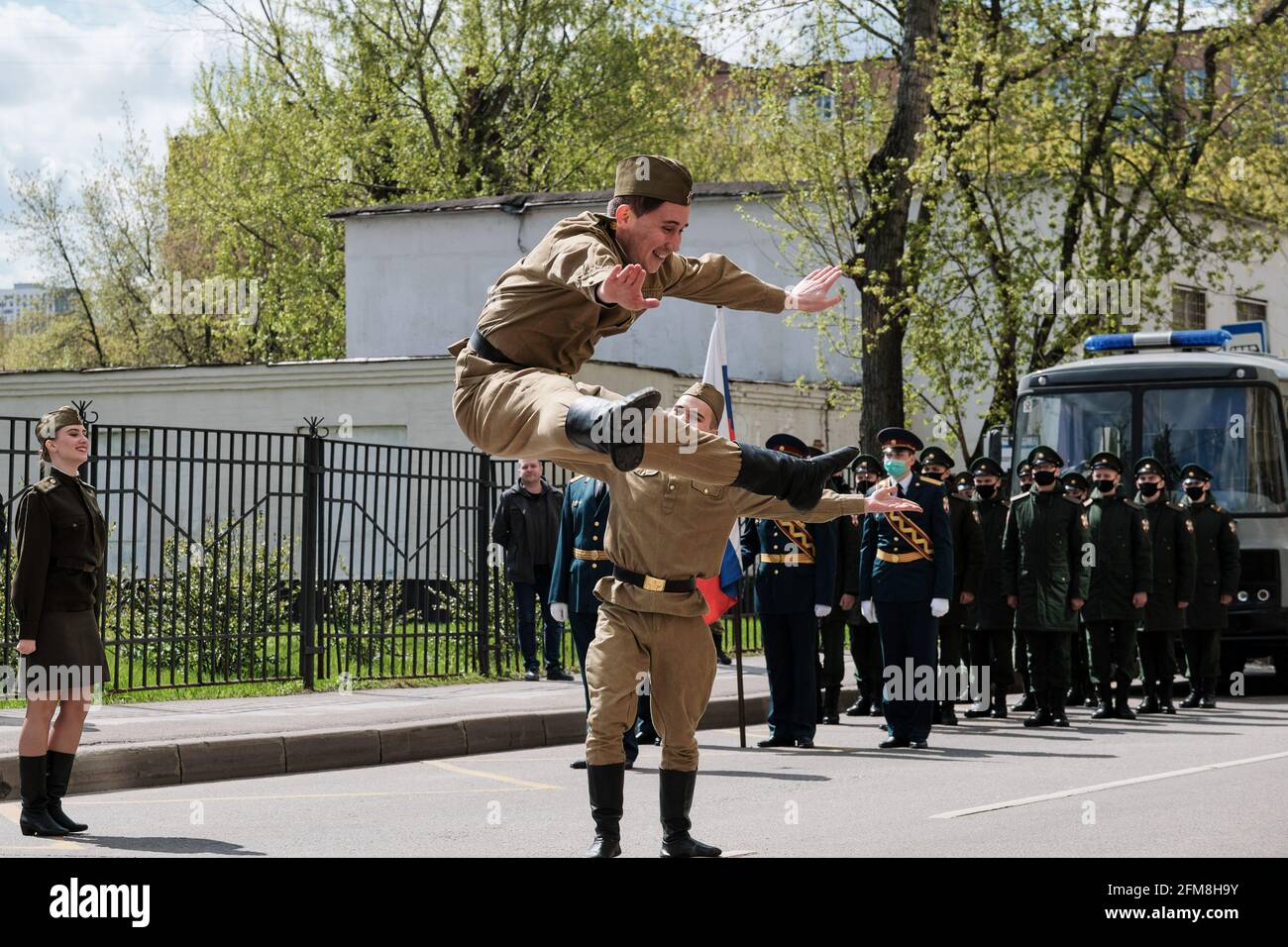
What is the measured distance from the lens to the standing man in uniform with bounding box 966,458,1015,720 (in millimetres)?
15211

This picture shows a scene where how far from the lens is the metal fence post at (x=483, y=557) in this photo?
56.4 feet

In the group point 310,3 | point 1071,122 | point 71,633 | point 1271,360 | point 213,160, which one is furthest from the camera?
point 213,160

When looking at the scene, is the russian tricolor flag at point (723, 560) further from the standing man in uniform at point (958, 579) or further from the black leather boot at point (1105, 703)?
the black leather boot at point (1105, 703)

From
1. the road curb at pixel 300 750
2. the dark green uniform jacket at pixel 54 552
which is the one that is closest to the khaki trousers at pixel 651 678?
the dark green uniform jacket at pixel 54 552

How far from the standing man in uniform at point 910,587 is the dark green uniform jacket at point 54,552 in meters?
5.91

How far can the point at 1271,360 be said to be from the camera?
61.5 feet

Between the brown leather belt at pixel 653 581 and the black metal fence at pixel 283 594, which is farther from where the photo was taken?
the black metal fence at pixel 283 594

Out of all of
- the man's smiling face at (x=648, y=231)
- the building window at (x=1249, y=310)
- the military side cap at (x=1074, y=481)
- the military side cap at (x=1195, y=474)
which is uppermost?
the building window at (x=1249, y=310)

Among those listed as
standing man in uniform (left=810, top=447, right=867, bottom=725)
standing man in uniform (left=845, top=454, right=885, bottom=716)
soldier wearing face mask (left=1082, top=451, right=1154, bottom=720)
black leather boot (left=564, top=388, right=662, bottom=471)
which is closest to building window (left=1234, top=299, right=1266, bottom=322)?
soldier wearing face mask (left=1082, top=451, right=1154, bottom=720)

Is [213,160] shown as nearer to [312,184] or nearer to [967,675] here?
[312,184]

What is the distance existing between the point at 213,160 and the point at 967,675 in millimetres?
29719

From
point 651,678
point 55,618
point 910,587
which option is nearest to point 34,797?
point 55,618

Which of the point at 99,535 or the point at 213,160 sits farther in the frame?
the point at 213,160
